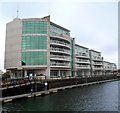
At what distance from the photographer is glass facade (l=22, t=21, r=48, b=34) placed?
45406mm

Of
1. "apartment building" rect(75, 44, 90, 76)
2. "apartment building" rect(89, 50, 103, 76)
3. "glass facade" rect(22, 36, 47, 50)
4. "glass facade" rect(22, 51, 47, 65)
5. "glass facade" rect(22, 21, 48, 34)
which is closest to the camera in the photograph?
"glass facade" rect(22, 51, 47, 65)

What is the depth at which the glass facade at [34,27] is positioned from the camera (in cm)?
4541

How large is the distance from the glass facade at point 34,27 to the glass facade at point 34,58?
25.0 feet

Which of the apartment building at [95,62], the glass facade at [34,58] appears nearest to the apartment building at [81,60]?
the apartment building at [95,62]

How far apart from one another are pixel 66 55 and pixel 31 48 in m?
16.9

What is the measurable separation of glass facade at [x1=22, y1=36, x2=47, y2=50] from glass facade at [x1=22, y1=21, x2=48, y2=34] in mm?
2176

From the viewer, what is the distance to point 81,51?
74.9 m

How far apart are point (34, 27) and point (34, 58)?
11248 mm

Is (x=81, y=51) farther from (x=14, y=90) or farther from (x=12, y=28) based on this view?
(x=14, y=90)

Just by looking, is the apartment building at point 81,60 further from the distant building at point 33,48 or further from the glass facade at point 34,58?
the glass facade at point 34,58

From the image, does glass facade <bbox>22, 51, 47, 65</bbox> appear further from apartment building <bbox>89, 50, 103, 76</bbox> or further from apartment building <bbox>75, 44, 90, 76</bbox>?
apartment building <bbox>89, 50, 103, 76</bbox>

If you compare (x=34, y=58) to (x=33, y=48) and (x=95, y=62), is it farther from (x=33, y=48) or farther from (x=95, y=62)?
(x=95, y=62)

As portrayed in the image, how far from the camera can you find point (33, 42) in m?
45.0

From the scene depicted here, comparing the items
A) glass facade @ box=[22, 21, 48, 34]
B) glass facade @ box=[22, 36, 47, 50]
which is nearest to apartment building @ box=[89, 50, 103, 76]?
glass facade @ box=[22, 36, 47, 50]
